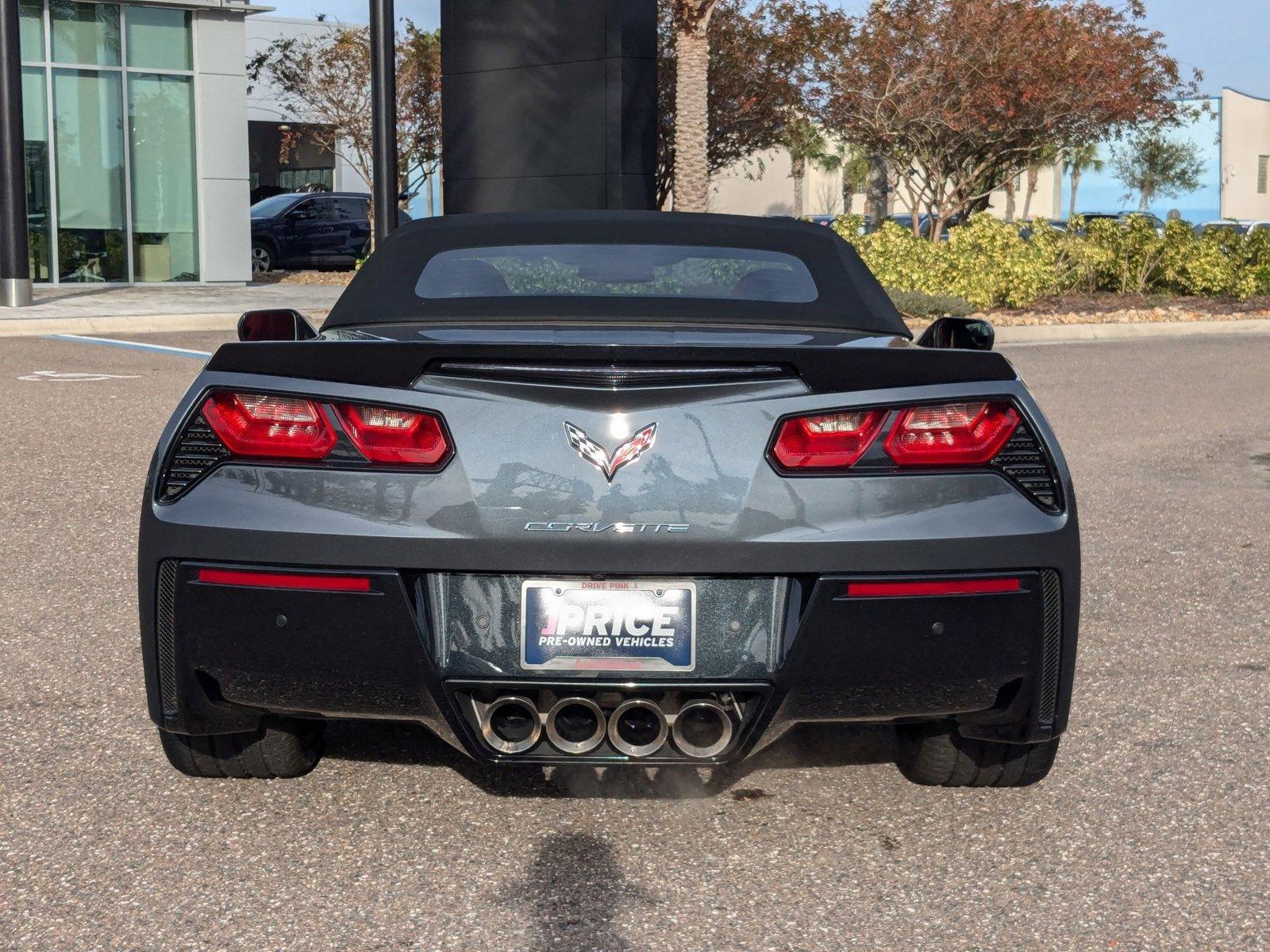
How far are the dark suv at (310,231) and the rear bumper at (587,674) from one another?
30.1 m

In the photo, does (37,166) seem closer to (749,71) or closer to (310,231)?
(310,231)

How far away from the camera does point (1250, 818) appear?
386 cm

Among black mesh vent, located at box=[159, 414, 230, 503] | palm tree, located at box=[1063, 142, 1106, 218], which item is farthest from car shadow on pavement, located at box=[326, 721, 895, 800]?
palm tree, located at box=[1063, 142, 1106, 218]

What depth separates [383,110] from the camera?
2139cm

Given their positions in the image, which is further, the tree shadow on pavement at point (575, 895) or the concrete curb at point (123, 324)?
the concrete curb at point (123, 324)

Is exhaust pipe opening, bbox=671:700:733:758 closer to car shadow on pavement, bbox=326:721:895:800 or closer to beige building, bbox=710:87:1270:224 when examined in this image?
car shadow on pavement, bbox=326:721:895:800

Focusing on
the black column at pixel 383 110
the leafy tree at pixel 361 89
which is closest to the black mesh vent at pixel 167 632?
the black column at pixel 383 110

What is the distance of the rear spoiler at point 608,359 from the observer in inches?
129

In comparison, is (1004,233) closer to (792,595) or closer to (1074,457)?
(1074,457)

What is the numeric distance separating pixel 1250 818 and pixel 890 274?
1926 centimetres

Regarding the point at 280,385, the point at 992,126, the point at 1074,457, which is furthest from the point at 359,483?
the point at 992,126

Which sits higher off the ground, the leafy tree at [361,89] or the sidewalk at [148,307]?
the leafy tree at [361,89]

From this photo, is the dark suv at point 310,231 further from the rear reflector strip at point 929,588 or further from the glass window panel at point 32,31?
the rear reflector strip at point 929,588

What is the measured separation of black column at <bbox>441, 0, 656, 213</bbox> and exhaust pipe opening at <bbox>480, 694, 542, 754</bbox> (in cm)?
1506
